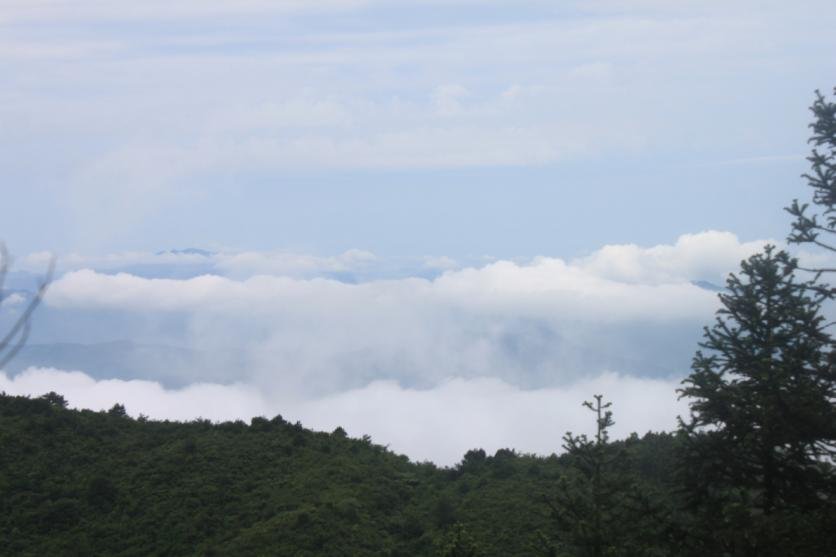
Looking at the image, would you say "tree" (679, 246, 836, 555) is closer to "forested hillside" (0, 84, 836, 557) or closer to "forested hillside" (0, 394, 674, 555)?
"forested hillside" (0, 84, 836, 557)

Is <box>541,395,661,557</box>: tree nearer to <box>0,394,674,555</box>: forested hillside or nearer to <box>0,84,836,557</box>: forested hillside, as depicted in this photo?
<box>0,84,836,557</box>: forested hillside

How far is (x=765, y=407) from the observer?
14125mm

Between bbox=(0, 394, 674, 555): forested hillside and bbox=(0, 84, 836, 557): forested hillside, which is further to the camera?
bbox=(0, 394, 674, 555): forested hillside

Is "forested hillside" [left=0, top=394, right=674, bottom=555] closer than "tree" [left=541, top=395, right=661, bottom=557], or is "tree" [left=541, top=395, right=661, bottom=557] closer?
"tree" [left=541, top=395, right=661, bottom=557]

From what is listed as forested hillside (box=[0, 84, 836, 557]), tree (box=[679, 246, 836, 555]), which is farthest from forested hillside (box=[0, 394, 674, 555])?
tree (box=[679, 246, 836, 555])

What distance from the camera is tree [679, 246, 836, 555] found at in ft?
46.3

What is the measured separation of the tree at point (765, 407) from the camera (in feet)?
46.3

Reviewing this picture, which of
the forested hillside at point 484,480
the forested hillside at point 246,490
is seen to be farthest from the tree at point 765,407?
the forested hillside at point 246,490

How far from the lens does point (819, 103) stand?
15898 millimetres

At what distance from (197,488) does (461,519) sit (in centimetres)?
793

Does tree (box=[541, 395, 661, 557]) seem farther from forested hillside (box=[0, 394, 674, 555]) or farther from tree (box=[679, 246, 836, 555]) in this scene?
forested hillside (box=[0, 394, 674, 555])

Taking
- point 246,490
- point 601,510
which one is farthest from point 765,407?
point 246,490

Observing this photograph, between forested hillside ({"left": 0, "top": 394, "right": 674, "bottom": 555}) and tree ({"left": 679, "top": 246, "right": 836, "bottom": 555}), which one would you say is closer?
tree ({"left": 679, "top": 246, "right": 836, "bottom": 555})

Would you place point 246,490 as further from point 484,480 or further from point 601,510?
point 601,510
